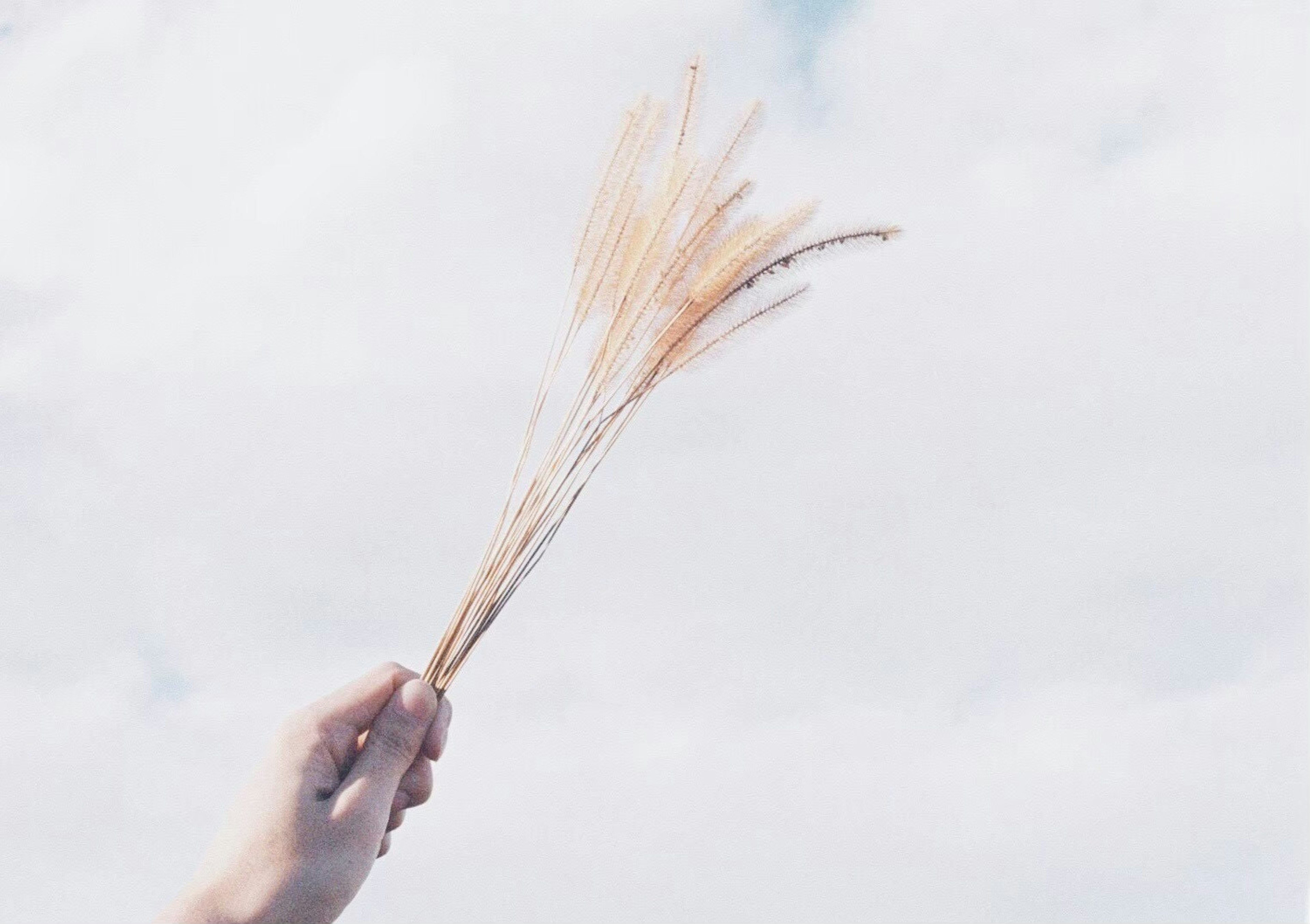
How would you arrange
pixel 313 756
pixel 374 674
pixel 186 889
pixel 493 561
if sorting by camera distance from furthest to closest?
pixel 493 561, pixel 374 674, pixel 313 756, pixel 186 889

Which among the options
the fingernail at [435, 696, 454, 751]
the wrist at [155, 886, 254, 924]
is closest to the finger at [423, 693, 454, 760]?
the fingernail at [435, 696, 454, 751]

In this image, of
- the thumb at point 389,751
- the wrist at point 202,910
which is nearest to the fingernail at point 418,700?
the thumb at point 389,751

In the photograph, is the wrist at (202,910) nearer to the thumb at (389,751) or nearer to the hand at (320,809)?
the hand at (320,809)

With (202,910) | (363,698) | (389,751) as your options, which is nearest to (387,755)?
(389,751)

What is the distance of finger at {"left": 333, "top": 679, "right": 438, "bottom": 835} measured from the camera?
7.31 feet

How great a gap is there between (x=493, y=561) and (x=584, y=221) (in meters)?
0.72

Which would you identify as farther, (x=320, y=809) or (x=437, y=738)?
(x=437, y=738)

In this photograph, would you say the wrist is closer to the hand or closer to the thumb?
the hand

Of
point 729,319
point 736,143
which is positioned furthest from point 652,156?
point 729,319

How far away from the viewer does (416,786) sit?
2.51 meters

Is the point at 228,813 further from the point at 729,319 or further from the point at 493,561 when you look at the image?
the point at 729,319

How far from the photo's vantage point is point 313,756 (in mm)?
2262

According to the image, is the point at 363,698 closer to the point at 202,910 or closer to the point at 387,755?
the point at 387,755

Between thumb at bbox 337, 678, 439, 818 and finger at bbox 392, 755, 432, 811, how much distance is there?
5 centimetres
